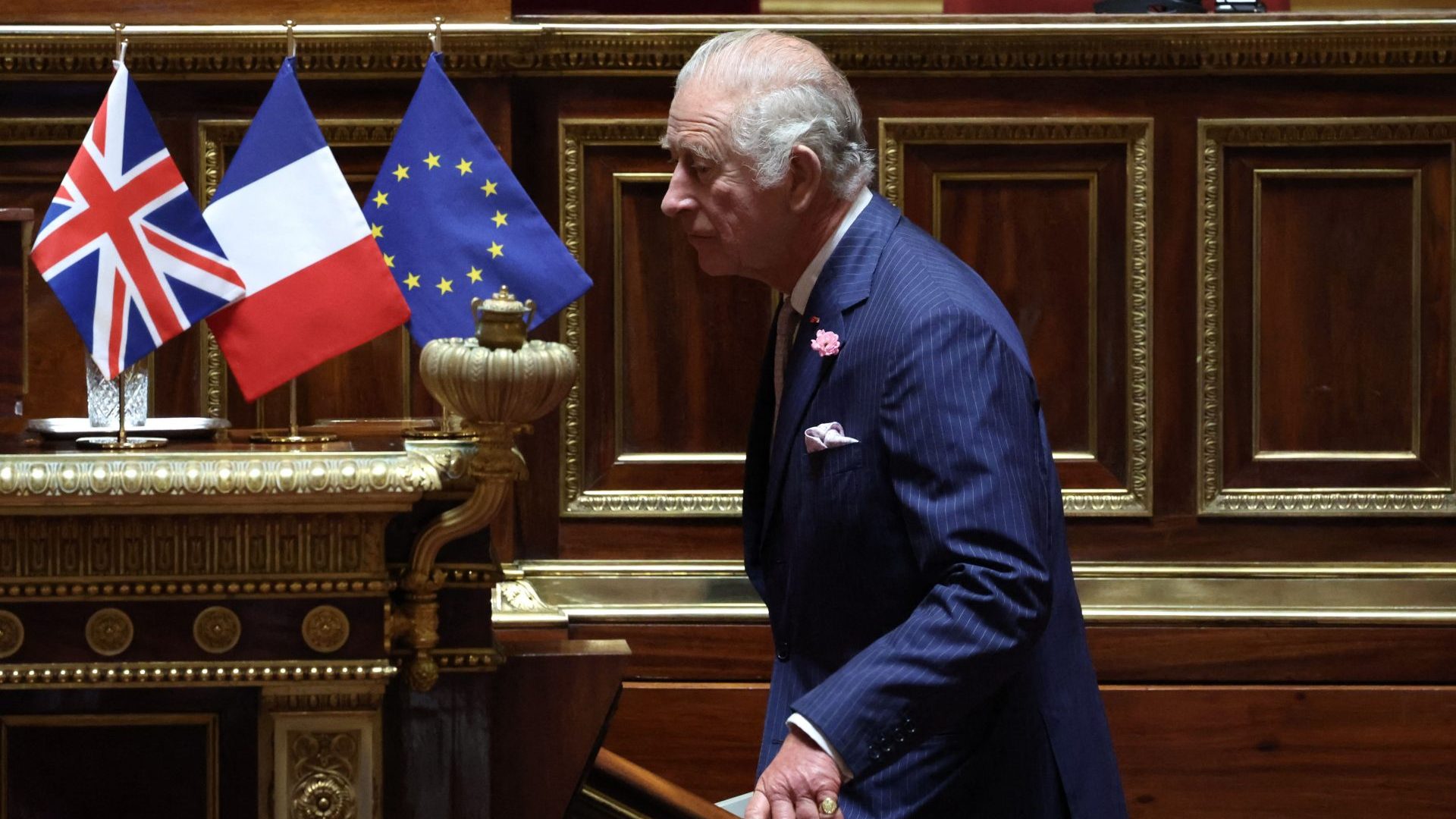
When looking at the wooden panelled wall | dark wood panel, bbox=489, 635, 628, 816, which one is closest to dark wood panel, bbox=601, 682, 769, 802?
the wooden panelled wall

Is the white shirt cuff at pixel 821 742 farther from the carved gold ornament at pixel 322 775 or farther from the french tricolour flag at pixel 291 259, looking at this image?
the french tricolour flag at pixel 291 259

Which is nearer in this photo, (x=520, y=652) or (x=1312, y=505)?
(x=520, y=652)

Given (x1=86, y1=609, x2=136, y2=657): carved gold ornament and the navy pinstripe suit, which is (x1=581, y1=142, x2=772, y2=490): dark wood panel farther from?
(x1=86, y1=609, x2=136, y2=657): carved gold ornament

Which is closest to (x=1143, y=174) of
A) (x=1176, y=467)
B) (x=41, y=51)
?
(x=1176, y=467)

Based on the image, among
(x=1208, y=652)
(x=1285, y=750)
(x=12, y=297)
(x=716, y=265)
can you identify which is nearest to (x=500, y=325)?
(x=716, y=265)

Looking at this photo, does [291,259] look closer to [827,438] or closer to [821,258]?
[821,258]

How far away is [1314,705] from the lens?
10.4ft

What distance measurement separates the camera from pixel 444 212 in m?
2.65

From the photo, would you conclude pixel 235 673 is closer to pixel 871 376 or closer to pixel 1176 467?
pixel 871 376

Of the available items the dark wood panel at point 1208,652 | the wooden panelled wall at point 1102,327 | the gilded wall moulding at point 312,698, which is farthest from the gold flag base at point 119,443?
the dark wood panel at point 1208,652

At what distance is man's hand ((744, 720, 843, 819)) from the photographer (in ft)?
4.94

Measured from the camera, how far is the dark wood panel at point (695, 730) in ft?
10.4

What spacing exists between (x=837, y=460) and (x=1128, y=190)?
5.88 feet

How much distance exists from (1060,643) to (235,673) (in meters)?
0.88
